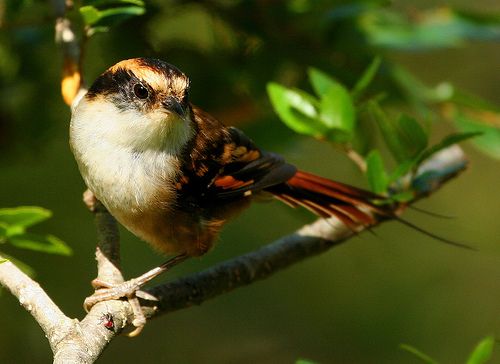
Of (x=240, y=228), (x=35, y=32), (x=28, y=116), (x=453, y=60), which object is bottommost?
(x=240, y=228)

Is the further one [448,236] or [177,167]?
[448,236]

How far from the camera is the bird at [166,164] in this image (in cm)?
347

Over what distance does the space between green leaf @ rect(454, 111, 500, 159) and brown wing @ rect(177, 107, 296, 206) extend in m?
0.99

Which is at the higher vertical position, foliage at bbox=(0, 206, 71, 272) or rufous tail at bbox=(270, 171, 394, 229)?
foliage at bbox=(0, 206, 71, 272)

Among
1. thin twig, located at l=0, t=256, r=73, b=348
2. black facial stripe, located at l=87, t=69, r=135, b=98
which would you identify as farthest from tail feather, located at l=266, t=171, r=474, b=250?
thin twig, located at l=0, t=256, r=73, b=348

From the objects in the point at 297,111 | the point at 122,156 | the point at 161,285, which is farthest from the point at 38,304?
the point at 297,111

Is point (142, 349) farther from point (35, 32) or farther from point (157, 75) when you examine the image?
point (157, 75)

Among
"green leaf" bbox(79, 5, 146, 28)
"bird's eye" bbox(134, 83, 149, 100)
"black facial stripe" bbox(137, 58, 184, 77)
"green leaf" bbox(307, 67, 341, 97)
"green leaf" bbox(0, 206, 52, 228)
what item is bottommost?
"green leaf" bbox(0, 206, 52, 228)

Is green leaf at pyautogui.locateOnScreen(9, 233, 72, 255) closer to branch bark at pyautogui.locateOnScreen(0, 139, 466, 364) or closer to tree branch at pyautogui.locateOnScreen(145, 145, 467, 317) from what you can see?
branch bark at pyautogui.locateOnScreen(0, 139, 466, 364)

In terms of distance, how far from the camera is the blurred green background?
14.5 feet

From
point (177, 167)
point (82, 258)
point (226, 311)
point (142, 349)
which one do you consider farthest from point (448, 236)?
point (177, 167)

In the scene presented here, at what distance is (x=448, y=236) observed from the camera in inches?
265

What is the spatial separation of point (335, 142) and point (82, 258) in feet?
6.29

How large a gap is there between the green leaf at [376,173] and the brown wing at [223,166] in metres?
0.46
